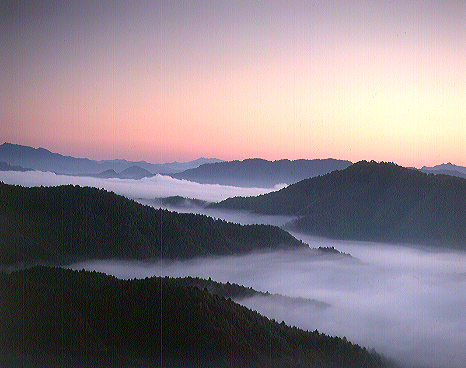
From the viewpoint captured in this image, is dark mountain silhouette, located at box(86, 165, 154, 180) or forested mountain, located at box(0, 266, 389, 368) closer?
forested mountain, located at box(0, 266, 389, 368)

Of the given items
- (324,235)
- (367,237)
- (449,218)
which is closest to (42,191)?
(324,235)

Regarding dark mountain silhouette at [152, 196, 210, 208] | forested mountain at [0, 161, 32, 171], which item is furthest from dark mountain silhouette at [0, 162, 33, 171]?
dark mountain silhouette at [152, 196, 210, 208]

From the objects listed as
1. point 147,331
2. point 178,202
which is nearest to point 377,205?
point 178,202

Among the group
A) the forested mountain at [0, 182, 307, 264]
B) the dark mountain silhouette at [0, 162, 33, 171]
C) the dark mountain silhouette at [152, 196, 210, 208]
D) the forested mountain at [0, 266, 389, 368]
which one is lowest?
the forested mountain at [0, 266, 389, 368]

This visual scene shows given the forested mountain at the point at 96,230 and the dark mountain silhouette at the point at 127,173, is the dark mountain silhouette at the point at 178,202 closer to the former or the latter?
the forested mountain at the point at 96,230

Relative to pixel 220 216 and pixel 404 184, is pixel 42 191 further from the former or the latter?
pixel 404 184

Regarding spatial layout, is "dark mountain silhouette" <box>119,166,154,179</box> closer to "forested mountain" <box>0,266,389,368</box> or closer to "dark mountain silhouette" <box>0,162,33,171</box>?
"dark mountain silhouette" <box>0,162,33,171</box>

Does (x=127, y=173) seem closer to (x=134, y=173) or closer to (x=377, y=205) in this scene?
(x=134, y=173)
